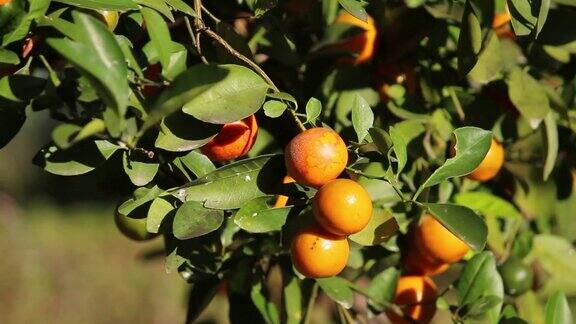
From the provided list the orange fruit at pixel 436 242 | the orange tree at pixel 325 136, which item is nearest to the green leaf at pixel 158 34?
the orange tree at pixel 325 136

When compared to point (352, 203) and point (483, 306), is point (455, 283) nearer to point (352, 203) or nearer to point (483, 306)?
point (483, 306)

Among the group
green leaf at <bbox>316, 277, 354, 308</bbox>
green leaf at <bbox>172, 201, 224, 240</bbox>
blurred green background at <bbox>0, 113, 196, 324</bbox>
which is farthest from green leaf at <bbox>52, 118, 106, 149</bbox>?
blurred green background at <bbox>0, 113, 196, 324</bbox>

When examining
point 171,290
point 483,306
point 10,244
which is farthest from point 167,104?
point 10,244

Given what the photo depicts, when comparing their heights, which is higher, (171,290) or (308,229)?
(308,229)

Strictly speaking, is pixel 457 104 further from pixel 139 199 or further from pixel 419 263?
pixel 139 199

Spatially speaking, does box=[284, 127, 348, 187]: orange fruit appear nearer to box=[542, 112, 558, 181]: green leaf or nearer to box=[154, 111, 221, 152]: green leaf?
box=[154, 111, 221, 152]: green leaf

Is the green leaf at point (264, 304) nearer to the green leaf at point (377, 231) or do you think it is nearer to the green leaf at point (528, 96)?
the green leaf at point (377, 231)
